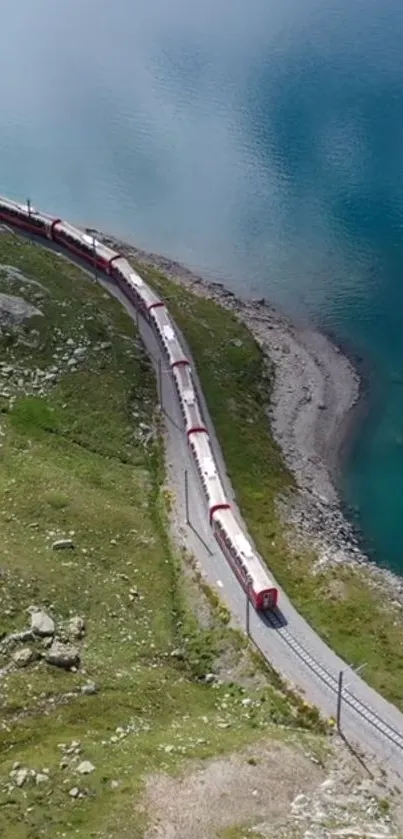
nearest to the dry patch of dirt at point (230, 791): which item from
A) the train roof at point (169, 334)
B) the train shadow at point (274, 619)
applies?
the train shadow at point (274, 619)

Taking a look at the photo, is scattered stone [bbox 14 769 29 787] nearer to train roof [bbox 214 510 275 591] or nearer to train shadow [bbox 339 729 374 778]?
train shadow [bbox 339 729 374 778]

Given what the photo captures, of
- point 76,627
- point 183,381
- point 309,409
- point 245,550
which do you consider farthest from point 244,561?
point 309,409

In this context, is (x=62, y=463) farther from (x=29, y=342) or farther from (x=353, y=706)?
(x=353, y=706)

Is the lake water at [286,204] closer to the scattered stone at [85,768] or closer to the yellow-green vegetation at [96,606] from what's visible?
the yellow-green vegetation at [96,606]

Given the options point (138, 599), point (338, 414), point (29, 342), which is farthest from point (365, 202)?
point (138, 599)

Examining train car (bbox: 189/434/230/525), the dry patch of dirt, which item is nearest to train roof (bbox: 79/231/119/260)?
train car (bbox: 189/434/230/525)

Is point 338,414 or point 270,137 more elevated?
point 270,137
